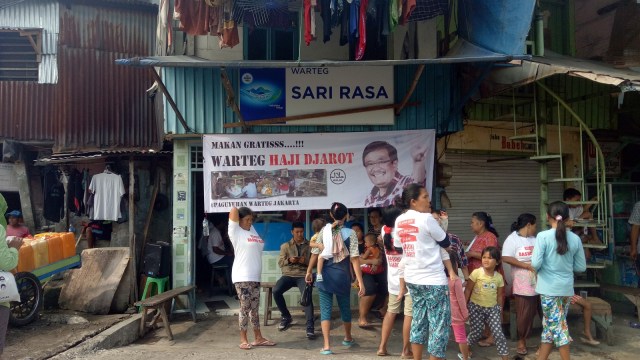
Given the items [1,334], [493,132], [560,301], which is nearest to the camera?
[1,334]

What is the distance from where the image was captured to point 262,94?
7352mm

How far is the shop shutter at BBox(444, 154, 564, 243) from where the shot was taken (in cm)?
869

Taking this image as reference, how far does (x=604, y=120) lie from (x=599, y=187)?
10.5 ft

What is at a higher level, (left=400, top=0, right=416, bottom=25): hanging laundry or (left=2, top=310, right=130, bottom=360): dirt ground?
(left=400, top=0, right=416, bottom=25): hanging laundry

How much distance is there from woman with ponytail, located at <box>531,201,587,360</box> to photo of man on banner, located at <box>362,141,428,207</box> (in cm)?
259

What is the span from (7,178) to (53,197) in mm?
1691

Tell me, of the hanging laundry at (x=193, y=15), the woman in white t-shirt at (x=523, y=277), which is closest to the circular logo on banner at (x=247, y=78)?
the hanging laundry at (x=193, y=15)

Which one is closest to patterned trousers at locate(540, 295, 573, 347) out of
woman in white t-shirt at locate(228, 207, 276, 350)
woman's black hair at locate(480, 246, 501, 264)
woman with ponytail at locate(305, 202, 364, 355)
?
woman's black hair at locate(480, 246, 501, 264)

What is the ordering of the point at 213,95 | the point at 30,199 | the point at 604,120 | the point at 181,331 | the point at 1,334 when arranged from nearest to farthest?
the point at 1,334, the point at 181,331, the point at 213,95, the point at 604,120, the point at 30,199

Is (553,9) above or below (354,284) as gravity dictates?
above

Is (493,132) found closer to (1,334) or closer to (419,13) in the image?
(419,13)

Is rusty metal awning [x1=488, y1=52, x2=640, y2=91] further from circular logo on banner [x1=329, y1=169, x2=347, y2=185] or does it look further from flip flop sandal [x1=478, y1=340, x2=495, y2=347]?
flip flop sandal [x1=478, y1=340, x2=495, y2=347]

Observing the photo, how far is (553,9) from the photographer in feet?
31.6

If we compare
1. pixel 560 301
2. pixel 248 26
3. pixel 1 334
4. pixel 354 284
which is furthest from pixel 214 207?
pixel 560 301
